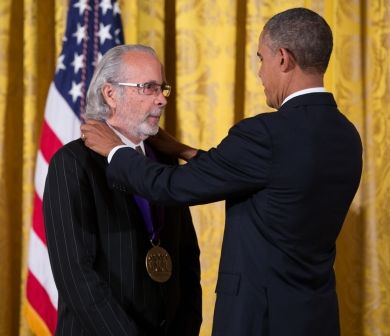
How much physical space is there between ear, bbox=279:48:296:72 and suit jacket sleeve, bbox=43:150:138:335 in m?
0.72

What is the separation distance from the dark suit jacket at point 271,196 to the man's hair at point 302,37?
0.11 metres

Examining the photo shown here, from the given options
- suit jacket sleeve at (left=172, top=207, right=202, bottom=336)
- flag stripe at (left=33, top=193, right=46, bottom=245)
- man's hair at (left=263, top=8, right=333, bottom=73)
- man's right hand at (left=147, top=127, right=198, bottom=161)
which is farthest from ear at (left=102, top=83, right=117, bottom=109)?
flag stripe at (left=33, top=193, right=46, bottom=245)

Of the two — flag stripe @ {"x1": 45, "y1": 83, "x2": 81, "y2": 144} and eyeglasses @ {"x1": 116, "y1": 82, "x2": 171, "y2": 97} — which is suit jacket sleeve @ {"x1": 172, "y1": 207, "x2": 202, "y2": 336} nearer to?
eyeglasses @ {"x1": 116, "y1": 82, "x2": 171, "y2": 97}

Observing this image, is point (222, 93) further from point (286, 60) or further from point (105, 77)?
point (286, 60)

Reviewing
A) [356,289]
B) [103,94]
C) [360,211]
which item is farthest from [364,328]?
[103,94]

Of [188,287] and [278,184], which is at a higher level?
[278,184]

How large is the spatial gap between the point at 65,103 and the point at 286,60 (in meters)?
1.64

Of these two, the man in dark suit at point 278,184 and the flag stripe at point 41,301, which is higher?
the man in dark suit at point 278,184

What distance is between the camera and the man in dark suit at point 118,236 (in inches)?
83.4

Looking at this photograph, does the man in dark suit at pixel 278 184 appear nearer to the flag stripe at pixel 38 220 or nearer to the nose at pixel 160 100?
the nose at pixel 160 100

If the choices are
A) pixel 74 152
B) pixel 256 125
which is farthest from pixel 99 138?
pixel 256 125

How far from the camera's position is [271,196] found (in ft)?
6.66

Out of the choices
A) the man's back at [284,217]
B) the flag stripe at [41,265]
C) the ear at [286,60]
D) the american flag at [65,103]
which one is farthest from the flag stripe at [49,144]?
the ear at [286,60]

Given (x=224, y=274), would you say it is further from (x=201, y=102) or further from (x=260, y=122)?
(x=201, y=102)
